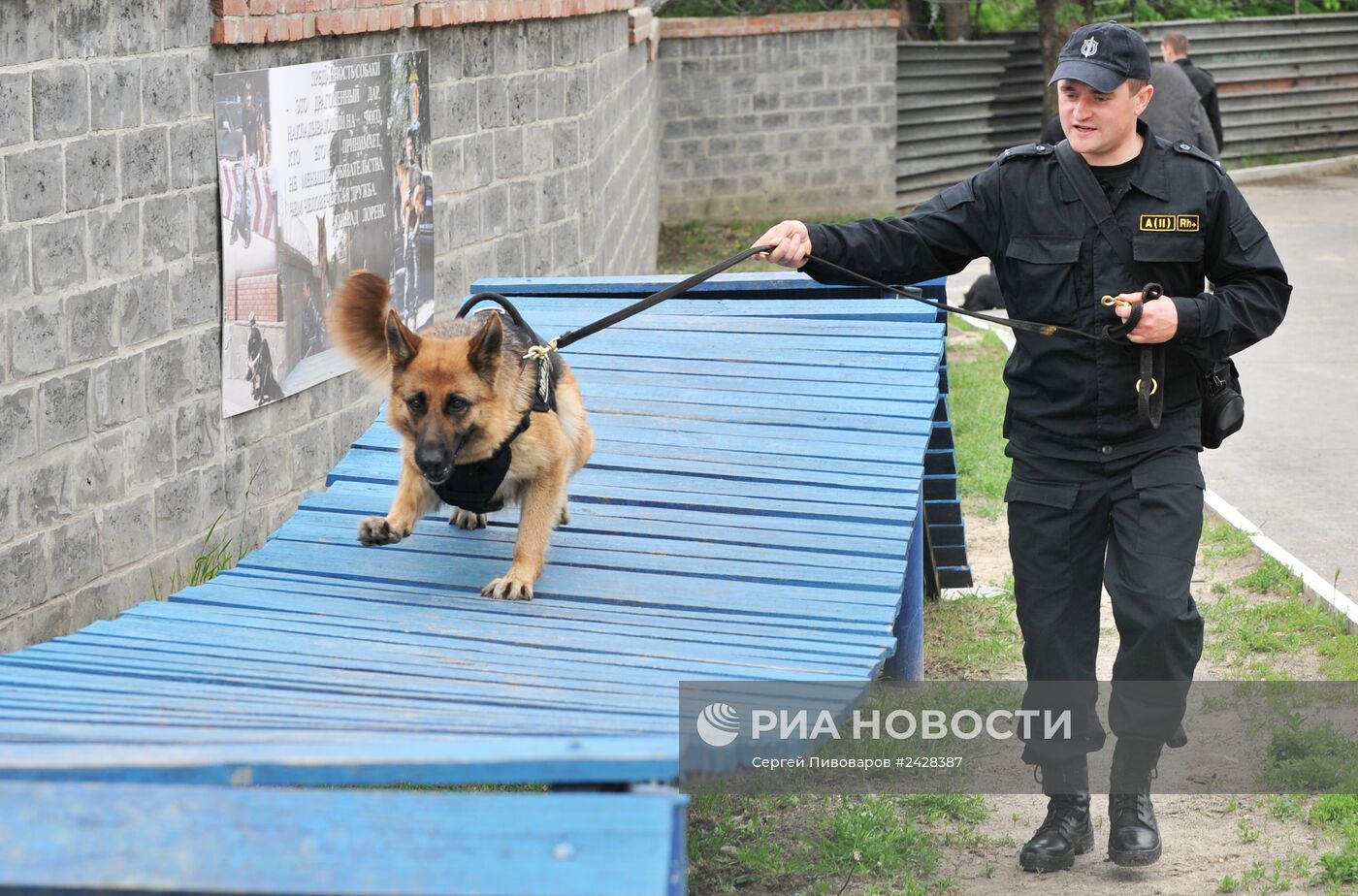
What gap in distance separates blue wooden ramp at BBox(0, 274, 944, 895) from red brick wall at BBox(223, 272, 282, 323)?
100cm

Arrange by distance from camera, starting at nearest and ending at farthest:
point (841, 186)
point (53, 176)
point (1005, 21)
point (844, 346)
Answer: point (53, 176) < point (844, 346) < point (841, 186) < point (1005, 21)

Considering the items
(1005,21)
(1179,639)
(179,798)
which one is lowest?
(1179,639)

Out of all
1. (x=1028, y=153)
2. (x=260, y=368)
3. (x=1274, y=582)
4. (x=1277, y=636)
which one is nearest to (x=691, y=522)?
(x=1028, y=153)

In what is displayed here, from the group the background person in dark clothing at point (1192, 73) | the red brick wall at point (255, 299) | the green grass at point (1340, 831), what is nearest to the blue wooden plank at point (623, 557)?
the green grass at point (1340, 831)

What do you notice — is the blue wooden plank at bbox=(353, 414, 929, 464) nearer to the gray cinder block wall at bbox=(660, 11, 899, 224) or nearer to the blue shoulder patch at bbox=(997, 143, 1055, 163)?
the blue shoulder patch at bbox=(997, 143, 1055, 163)

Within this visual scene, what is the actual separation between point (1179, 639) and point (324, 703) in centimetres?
213

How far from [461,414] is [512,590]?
1.64 ft

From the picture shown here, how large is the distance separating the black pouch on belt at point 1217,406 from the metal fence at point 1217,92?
46.5 feet

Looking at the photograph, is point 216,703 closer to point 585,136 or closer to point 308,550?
point 308,550

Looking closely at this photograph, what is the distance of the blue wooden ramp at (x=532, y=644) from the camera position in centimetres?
217

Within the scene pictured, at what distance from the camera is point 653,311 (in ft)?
22.4

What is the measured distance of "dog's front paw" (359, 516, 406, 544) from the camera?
425 cm

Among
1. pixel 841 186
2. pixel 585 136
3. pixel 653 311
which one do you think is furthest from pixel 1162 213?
pixel 841 186

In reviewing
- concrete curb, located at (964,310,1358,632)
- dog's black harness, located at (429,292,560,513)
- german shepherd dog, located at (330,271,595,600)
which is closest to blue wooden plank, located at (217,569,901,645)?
german shepherd dog, located at (330,271,595,600)
